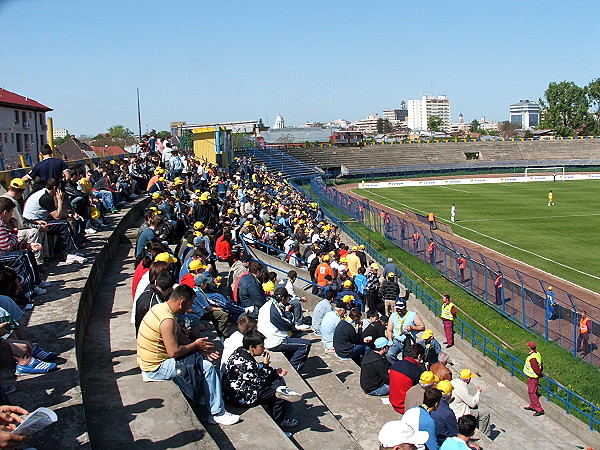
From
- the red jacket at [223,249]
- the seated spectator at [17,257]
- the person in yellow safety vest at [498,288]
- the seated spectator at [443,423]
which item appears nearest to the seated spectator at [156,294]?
the seated spectator at [17,257]

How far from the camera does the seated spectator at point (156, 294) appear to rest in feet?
24.3

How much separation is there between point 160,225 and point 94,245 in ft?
5.04

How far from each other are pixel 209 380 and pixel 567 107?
136 metres

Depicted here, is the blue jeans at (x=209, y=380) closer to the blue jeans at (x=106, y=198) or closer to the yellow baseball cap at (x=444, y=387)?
the yellow baseball cap at (x=444, y=387)

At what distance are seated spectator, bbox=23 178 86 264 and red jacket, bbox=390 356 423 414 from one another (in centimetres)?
578

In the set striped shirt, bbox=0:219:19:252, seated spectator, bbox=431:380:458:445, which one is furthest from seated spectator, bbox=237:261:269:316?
seated spectator, bbox=431:380:458:445

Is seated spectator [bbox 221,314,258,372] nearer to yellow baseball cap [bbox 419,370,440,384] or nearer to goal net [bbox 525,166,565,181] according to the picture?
yellow baseball cap [bbox 419,370,440,384]

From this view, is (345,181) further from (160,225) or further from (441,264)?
(160,225)

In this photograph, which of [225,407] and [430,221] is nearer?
[225,407]

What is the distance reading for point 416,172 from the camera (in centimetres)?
8700

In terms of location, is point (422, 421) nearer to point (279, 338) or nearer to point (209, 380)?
point (209, 380)

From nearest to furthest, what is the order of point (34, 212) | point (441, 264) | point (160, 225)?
point (34, 212) → point (160, 225) → point (441, 264)

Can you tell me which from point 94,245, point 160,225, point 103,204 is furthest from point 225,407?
point 103,204

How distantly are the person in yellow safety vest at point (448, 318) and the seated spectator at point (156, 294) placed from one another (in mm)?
9881
